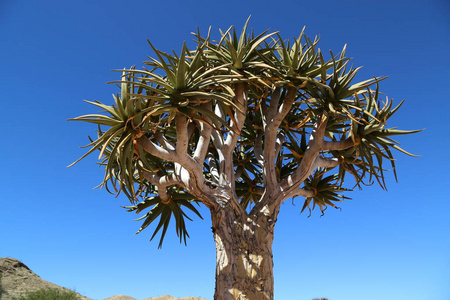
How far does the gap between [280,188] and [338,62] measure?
265cm

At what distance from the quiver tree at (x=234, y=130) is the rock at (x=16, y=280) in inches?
540

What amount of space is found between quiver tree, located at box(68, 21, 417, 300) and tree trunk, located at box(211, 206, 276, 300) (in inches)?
0.7

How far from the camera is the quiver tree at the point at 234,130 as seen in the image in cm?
638

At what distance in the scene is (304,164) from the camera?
8047 mm

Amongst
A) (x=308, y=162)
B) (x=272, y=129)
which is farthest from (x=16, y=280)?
(x=308, y=162)

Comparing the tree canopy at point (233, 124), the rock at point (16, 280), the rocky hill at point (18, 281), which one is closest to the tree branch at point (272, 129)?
the tree canopy at point (233, 124)

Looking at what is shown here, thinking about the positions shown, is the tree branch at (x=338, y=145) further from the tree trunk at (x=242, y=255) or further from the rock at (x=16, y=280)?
the rock at (x=16, y=280)

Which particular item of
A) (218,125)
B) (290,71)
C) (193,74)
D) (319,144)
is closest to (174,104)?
(193,74)

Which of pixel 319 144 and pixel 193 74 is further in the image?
pixel 319 144

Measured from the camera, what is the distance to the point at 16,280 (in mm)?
20094

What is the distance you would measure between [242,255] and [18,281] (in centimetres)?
1747

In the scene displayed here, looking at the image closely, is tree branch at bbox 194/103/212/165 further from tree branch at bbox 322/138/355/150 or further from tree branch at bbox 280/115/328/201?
tree branch at bbox 322/138/355/150

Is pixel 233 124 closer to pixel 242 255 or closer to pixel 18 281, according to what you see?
pixel 242 255

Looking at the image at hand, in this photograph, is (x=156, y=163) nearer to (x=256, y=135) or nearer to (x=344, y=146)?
(x=256, y=135)
